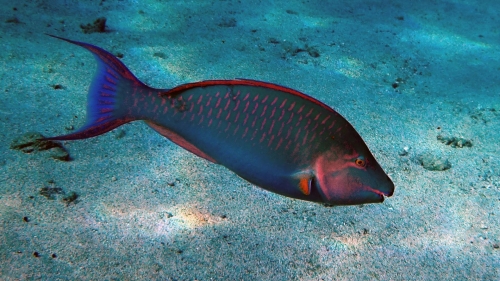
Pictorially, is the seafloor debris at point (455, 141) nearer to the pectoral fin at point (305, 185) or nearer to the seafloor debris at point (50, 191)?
the pectoral fin at point (305, 185)

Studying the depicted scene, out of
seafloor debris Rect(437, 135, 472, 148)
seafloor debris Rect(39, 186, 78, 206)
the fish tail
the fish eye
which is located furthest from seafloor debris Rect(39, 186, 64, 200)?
seafloor debris Rect(437, 135, 472, 148)

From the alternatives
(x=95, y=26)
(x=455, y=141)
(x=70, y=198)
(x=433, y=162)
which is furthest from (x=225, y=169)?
(x=95, y=26)

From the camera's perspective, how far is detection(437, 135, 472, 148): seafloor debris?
3.83 meters

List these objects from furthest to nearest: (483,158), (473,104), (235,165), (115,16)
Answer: (115,16) < (473,104) < (483,158) < (235,165)

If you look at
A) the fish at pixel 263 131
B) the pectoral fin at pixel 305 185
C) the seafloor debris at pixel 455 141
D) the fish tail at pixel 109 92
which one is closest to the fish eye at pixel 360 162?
the fish at pixel 263 131

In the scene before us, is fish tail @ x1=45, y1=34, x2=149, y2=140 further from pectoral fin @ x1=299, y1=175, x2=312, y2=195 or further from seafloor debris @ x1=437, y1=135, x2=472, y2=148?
seafloor debris @ x1=437, y1=135, x2=472, y2=148

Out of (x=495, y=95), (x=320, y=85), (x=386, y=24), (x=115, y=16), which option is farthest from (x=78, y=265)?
(x=386, y=24)

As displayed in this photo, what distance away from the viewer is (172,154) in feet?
11.1

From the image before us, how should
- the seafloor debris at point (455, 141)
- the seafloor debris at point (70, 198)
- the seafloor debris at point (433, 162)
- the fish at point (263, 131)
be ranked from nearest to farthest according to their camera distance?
the fish at point (263, 131) < the seafloor debris at point (70, 198) < the seafloor debris at point (433, 162) < the seafloor debris at point (455, 141)

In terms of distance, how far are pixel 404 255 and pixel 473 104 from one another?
3015mm

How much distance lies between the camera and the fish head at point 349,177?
69.1 inches

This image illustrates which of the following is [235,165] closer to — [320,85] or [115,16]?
[320,85]

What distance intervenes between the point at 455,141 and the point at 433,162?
1.86 feet

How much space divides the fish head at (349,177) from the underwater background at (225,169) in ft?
2.98
